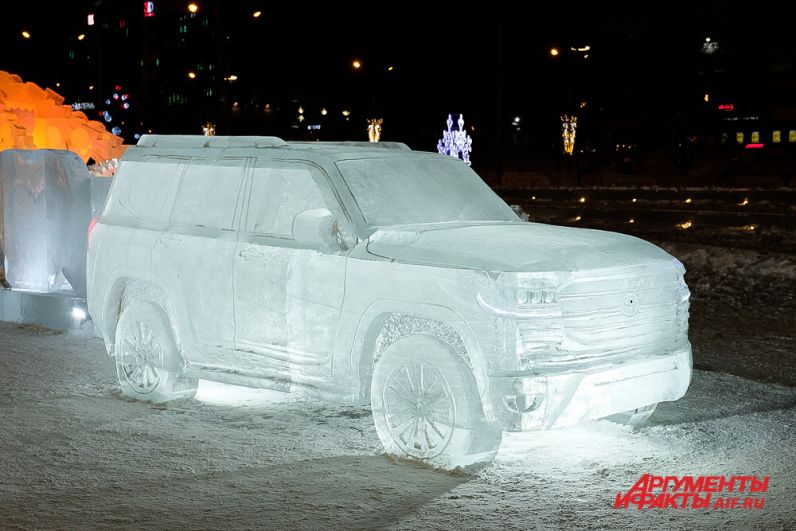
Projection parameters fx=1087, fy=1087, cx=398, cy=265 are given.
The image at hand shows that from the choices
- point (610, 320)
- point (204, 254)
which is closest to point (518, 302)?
point (610, 320)

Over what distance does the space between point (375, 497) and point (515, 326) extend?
1210mm

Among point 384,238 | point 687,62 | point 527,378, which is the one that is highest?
point 687,62

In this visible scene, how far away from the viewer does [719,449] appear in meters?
6.95

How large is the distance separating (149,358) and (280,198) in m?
1.79

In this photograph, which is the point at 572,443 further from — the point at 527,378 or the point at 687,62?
the point at 687,62

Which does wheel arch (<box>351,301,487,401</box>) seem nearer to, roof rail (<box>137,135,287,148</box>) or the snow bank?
roof rail (<box>137,135,287,148</box>)

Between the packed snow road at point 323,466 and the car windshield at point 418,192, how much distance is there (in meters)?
1.53

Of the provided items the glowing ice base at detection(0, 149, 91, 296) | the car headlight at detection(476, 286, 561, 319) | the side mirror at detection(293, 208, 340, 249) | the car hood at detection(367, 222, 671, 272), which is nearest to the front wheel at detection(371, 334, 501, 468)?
the car headlight at detection(476, 286, 561, 319)

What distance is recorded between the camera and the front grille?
6090 mm

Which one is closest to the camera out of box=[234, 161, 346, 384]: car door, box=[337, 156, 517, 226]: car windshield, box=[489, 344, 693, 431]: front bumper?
box=[489, 344, 693, 431]: front bumper

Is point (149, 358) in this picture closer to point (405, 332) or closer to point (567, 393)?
point (405, 332)

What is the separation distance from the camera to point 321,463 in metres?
6.64

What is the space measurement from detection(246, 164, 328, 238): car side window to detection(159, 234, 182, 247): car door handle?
725 millimetres

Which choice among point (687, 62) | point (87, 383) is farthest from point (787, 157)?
point (87, 383)
